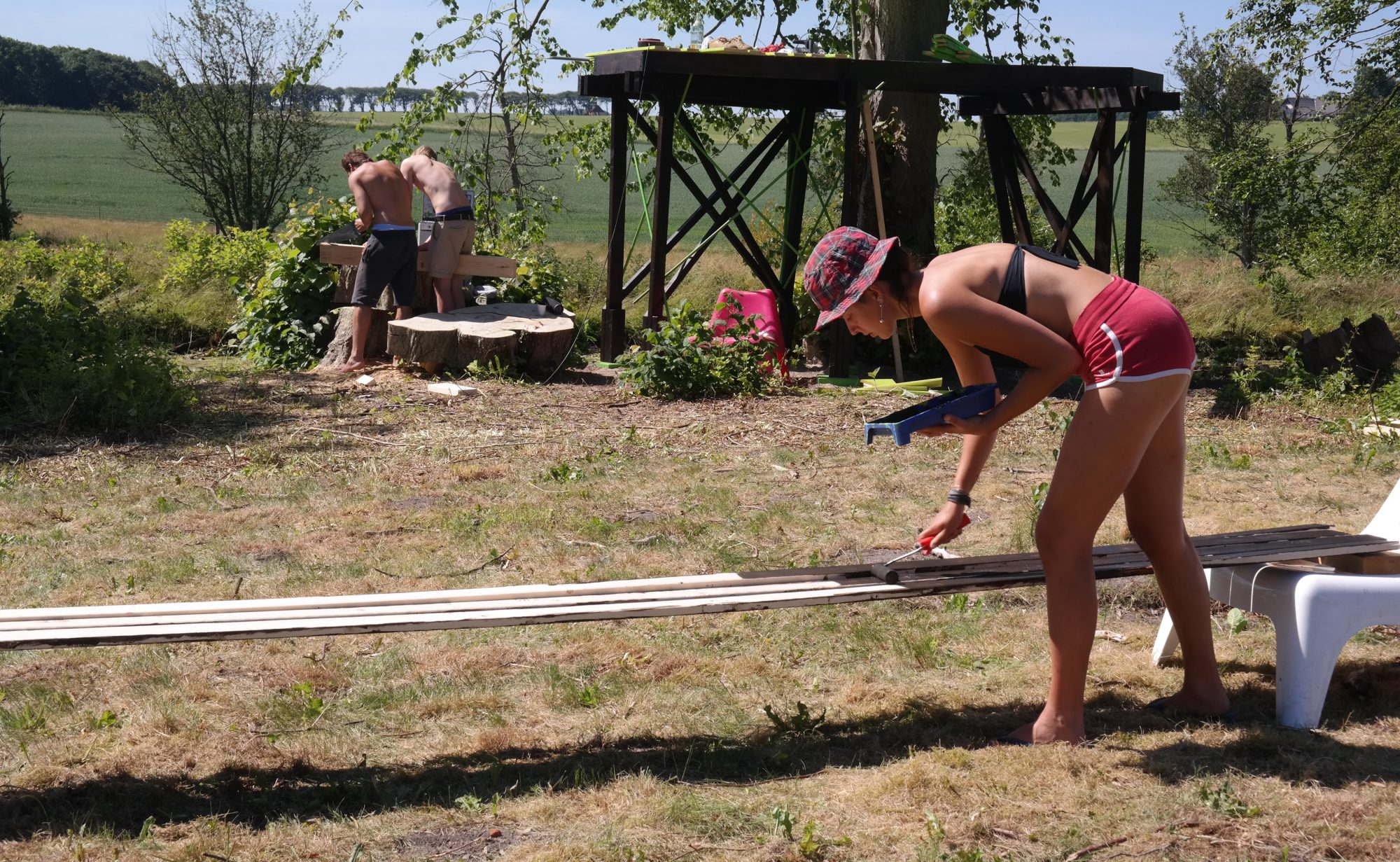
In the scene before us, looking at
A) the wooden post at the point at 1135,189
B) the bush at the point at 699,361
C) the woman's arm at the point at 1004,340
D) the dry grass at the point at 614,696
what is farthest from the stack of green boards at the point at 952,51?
the woman's arm at the point at 1004,340

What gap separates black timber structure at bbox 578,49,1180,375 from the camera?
9.70 m

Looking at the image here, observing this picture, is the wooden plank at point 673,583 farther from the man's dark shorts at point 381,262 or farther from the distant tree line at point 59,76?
the distant tree line at point 59,76

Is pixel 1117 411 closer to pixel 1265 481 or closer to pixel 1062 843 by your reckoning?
pixel 1062 843

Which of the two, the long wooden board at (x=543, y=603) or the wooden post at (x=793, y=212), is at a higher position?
the wooden post at (x=793, y=212)

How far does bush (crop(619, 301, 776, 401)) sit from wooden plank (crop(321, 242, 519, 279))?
1.85m

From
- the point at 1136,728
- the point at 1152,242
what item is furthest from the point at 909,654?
the point at 1152,242

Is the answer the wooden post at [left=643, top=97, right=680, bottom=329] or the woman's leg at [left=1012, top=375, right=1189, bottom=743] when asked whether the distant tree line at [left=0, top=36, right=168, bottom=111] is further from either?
the woman's leg at [left=1012, top=375, right=1189, bottom=743]

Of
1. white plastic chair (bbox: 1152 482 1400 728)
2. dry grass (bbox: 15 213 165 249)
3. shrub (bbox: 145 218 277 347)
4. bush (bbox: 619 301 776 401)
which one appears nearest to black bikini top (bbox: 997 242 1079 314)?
white plastic chair (bbox: 1152 482 1400 728)

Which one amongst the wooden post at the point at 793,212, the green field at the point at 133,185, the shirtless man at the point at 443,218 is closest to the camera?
the shirtless man at the point at 443,218

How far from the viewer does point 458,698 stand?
3957 millimetres

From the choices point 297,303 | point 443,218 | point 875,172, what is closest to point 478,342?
point 443,218

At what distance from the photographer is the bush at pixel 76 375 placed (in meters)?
7.76

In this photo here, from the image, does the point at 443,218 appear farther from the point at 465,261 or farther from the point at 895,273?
the point at 895,273

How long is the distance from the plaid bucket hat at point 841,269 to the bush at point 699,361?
19.2 feet
